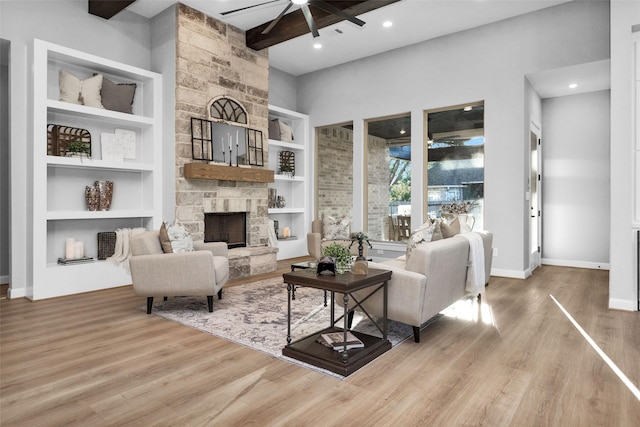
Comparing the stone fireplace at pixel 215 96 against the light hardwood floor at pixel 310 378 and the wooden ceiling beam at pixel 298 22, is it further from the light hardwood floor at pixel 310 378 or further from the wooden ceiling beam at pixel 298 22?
the light hardwood floor at pixel 310 378

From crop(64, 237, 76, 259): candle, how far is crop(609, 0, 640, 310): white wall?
19.4ft

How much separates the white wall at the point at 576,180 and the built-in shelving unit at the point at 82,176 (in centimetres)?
631

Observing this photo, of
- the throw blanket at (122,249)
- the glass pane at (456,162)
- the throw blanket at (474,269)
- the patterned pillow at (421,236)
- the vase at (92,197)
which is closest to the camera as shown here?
the patterned pillow at (421,236)

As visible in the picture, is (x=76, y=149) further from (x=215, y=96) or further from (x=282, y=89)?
(x=282, y=89)

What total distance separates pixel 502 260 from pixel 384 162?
2.60 metres

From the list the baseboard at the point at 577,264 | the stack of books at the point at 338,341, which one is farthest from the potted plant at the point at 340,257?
the baseboard at the point at 577,264

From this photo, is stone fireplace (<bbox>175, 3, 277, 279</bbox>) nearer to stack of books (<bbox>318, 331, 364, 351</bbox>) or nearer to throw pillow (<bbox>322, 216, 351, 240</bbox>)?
throw pillow (<bbox>322, 216, 351, 240</bbox>)

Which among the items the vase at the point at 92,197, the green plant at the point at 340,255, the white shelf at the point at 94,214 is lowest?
the green plant at the point at 340,255

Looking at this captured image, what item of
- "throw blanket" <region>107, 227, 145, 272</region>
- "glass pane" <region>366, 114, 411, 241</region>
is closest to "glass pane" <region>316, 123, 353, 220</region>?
"glass pane" <region>366, 114, 411, 241</region>

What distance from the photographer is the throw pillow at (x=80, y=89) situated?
15.2 feet

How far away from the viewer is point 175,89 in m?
5.11

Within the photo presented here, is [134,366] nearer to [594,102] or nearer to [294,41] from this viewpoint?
[294,41]

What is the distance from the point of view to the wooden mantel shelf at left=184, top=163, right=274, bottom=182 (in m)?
5.09

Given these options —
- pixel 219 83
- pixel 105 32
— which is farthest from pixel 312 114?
pixel 105 32
